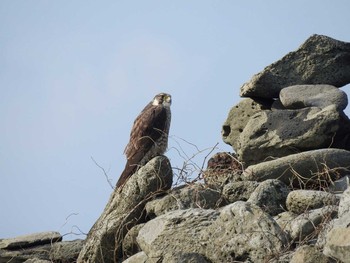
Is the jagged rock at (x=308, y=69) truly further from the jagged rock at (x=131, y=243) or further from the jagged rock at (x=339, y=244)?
the jagged rock at (x=339, y=244)

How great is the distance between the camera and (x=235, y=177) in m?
11.3

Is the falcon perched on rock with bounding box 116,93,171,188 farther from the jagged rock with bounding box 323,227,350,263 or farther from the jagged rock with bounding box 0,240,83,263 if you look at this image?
the jagged rock with bounding box 323,227,350,263

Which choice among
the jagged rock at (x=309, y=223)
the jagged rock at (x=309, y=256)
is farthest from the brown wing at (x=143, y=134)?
the jagged rock at (x=309, y=256)

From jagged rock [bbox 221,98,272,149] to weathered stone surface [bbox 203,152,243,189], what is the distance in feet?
1.40

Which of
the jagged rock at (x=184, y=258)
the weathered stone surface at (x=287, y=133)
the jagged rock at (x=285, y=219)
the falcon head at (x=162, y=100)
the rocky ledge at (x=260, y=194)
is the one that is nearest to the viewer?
the jagged rock at (x=184, y=258)

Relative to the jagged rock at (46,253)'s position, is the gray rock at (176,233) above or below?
below

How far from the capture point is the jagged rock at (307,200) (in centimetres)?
905

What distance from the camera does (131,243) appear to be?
10.1 m

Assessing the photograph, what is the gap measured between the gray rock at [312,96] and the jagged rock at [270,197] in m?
2.47

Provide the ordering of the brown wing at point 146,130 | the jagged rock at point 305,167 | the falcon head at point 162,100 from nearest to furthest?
the jagged rock at point 305,167
the brown wing at point 146,130
the falcon head at point 162,100

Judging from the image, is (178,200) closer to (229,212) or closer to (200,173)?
(200,173)

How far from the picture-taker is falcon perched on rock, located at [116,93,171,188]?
39.2 feet

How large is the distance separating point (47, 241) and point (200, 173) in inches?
104

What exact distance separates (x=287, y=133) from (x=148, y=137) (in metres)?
2.03
